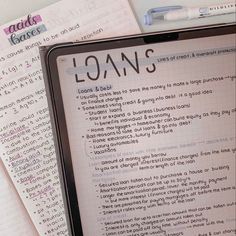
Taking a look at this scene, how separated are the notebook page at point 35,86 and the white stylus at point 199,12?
4cm

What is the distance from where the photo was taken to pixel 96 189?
396 mm

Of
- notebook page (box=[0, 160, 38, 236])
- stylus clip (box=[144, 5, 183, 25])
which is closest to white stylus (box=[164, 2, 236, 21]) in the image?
stylus clip (box=[144, 5, 183, 25])

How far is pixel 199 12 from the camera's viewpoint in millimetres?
406

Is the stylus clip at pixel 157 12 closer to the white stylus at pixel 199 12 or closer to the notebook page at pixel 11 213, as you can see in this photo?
the white stylus at pixel 199 12

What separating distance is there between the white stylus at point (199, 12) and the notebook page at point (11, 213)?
0.22 meters

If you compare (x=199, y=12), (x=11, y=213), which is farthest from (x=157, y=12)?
(x=11, y=213)

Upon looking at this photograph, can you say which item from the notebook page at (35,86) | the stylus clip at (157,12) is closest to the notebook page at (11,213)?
the notebook page at (35,86)

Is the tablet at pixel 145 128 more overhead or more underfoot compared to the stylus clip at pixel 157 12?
more underfoot

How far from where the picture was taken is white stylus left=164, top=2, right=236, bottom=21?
406 millimetres

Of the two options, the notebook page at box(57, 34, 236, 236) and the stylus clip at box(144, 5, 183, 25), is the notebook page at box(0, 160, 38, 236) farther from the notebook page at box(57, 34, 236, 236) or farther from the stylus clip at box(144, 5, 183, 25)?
the stylus clip at box(144, 5, 183, 25)

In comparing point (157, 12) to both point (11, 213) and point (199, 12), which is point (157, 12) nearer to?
point (199, 12)

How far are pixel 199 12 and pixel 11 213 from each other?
0.88 feet

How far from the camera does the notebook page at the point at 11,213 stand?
1.35 ft

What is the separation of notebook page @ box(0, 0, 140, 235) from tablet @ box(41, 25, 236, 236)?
0.08ft
